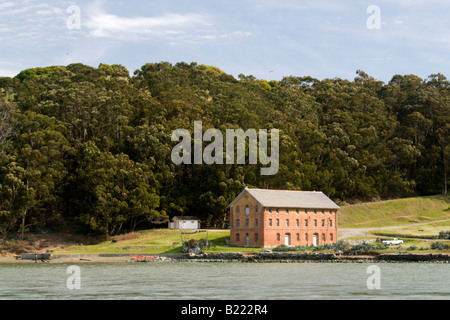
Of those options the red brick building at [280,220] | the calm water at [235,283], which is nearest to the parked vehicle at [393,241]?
the red brick building at [280,220]

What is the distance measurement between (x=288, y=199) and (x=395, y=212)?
34646 millimetres

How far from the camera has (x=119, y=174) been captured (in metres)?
83.8

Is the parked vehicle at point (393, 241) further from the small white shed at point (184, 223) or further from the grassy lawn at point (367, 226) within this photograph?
the small white shed at point (184, 223)

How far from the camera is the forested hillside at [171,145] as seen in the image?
82438 mm

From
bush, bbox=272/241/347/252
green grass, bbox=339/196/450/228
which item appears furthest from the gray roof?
green grass, bbox=339/196/450/228

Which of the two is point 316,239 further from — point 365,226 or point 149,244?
point 149,244

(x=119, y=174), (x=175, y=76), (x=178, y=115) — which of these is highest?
(x=175, y=76)

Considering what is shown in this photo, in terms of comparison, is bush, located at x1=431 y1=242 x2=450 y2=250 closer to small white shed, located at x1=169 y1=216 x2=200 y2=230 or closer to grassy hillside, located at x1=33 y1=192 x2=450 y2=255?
grassy hillside, located at x1=33 y1=192 x2=450 y2=255

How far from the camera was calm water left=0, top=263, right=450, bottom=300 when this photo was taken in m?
33.5

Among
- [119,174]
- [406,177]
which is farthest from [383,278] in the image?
[406,177]

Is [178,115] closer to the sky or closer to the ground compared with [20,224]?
closer to the sky

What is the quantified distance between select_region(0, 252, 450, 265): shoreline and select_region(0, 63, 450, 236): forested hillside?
33.9 feet
